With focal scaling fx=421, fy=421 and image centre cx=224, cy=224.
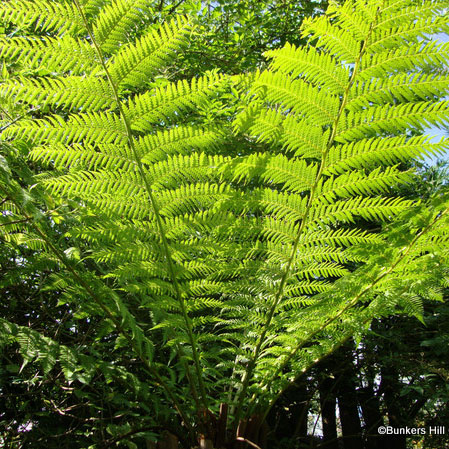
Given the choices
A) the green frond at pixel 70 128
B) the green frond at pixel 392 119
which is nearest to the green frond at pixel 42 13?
the green frond at pixel 70 128

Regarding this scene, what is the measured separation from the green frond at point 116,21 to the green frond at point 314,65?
1.44 feet

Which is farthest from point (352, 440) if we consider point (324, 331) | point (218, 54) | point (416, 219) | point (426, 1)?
point (218, 54)

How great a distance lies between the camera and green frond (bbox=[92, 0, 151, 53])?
1.31 meters

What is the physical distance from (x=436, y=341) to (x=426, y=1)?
2122mm

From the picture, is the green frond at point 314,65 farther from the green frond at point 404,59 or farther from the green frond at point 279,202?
the green frond at point 279,202

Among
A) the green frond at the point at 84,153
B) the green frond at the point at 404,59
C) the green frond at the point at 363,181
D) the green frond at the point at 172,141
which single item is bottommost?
the green frond at the point at 363,181

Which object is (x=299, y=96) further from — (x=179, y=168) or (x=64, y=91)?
(x=64, y=91)

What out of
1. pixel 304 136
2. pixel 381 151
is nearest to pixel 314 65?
pixel 304 136

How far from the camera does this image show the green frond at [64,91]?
4.25 ft

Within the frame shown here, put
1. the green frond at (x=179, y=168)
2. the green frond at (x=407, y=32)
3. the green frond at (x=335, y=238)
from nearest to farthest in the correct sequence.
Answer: the green frond at (x=407, y=32), the green frond at (x=179, y=168), the green frond at (x=335, y=238)

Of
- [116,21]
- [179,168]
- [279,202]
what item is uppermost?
[116,21]

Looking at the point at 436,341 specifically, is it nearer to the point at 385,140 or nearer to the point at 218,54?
the point at 385,140

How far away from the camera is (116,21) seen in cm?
133

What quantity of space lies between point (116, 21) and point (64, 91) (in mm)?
278
